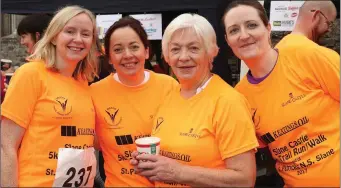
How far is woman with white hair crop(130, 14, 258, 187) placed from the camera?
6.48 feet

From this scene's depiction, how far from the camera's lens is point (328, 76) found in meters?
2.14

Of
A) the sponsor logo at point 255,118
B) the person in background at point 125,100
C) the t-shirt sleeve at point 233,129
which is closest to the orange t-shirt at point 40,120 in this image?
the person in background at point 125,100

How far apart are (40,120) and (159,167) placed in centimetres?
74

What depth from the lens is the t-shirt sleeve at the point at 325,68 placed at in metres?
2.12

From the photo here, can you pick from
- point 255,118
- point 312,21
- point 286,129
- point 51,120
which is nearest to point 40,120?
point 51,120

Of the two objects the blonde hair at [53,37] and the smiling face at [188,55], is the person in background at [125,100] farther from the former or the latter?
the smiling face at [188,55]

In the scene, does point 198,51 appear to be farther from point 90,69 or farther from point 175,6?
point 175,6

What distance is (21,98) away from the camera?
217 cm

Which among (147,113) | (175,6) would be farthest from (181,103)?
(175,6)

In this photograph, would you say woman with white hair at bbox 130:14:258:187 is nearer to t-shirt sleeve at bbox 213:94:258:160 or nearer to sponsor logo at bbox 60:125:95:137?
t-shirt sleeve at bbox 213:94:258:160

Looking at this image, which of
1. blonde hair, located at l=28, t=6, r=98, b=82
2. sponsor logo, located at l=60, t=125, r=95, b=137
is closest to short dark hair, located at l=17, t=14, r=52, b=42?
blonde hair, located at l=28, t=6, r=98, b=82

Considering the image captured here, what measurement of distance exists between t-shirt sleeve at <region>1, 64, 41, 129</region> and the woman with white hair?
2.17 ft

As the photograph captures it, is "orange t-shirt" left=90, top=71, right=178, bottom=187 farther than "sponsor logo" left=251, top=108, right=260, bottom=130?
Yes

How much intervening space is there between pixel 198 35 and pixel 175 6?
141 inches
